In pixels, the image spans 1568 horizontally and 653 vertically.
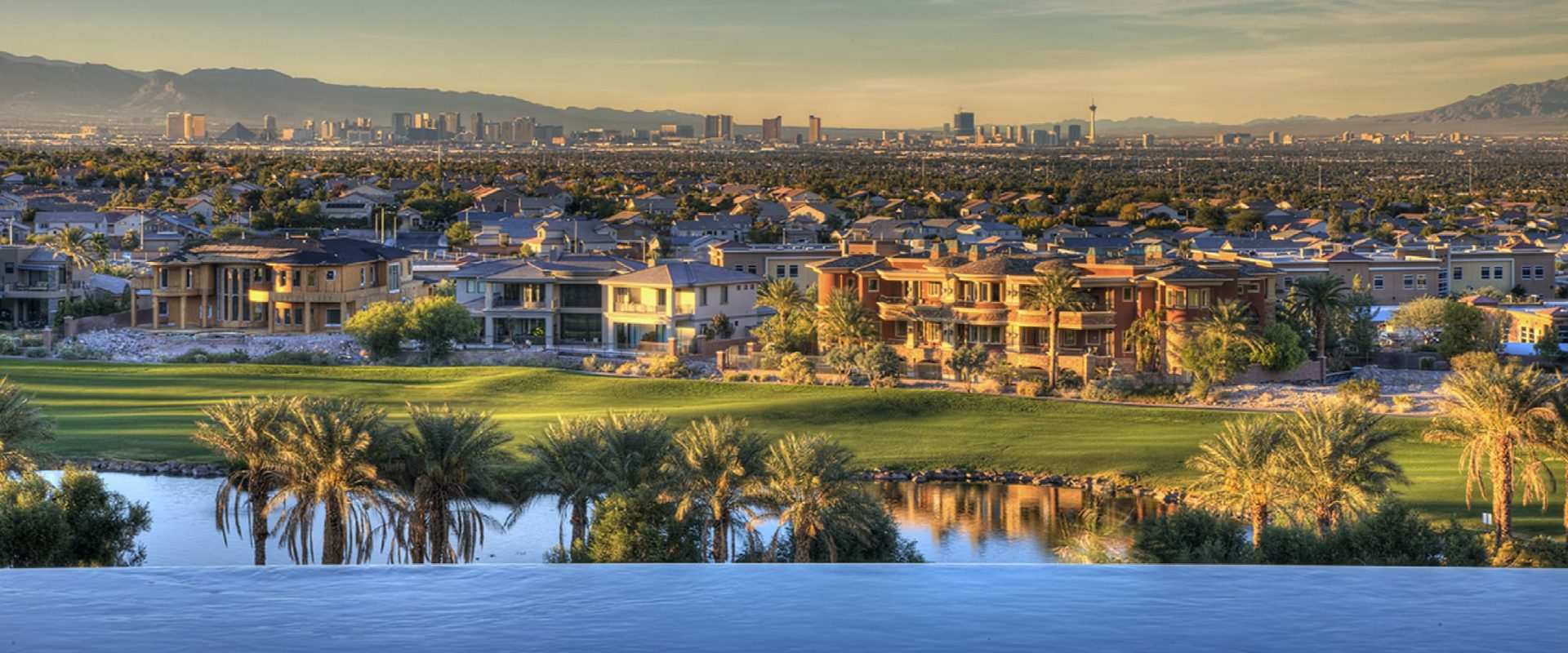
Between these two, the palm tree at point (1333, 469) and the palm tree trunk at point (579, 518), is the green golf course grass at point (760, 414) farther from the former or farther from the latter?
the palm tree trunk at point (579, 518)

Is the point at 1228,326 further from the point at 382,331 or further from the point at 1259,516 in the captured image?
the point at 382,331

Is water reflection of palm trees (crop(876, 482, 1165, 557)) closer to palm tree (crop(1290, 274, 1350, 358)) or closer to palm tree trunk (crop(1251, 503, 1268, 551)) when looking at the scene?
palm tree trunk (crop(1251, 503, 1268, 551))

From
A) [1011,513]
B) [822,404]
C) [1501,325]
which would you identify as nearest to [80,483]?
[1011,513]

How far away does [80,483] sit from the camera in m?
24.2

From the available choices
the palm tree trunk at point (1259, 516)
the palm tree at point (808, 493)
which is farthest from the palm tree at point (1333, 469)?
the palm tree at point (808, 493)

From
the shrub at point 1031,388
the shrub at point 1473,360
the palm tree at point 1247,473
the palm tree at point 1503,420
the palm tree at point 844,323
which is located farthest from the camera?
the palm tree at point 844,323

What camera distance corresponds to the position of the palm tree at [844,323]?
57.2 m

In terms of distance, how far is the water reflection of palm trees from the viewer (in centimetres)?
3334

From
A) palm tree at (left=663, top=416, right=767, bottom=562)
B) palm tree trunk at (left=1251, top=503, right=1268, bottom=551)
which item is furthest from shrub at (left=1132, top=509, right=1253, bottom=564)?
palm tree at (left=663, top=416, right=767, bottom=562)

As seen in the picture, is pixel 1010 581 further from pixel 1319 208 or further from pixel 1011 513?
pixel 1319 208

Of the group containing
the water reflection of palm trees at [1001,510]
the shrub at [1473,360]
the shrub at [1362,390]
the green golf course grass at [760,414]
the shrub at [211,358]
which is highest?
the shrub at [1473,360]

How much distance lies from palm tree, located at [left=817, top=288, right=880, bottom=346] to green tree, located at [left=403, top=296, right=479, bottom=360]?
1256 cm

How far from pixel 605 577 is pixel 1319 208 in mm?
132077

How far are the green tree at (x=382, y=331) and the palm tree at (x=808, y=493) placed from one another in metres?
36.9
